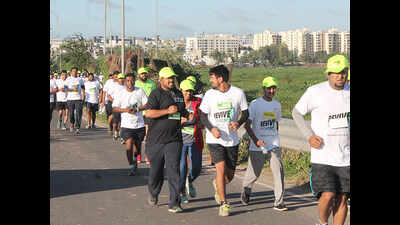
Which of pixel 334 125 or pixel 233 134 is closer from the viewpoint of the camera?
pixel 334 125

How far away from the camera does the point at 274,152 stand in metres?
9.35

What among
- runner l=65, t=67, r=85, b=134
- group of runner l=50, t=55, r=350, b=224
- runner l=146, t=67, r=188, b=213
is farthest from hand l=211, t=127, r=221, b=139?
runner l=65, t=67, r=85, b=134

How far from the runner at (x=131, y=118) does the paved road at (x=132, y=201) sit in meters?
0.44

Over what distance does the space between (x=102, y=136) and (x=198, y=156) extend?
33.7ft

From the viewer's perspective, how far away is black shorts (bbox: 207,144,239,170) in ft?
29.2

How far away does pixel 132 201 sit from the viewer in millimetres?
9648

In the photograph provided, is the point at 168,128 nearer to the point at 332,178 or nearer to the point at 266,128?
the point at 266,128

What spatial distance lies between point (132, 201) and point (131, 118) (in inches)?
111

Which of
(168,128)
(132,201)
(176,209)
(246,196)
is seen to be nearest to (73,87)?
(132,201)

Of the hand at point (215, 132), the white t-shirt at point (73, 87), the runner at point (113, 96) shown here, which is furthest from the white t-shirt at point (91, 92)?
the hand at point (215, 132)
